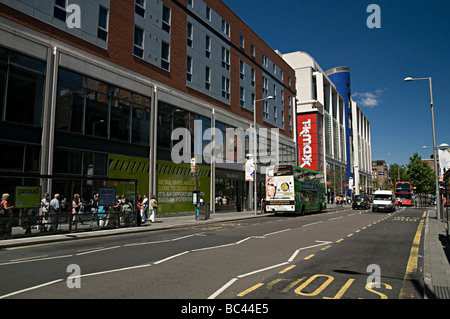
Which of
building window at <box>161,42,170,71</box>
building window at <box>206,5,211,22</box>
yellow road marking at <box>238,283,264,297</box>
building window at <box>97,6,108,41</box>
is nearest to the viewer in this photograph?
yellow road marking at <box>238,283,264,297</box>

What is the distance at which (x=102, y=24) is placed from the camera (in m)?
20.9

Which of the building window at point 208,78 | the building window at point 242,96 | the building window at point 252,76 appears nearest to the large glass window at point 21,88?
the building window at point 208,78

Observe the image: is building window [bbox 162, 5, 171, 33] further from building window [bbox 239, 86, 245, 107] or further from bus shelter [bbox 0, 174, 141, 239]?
bus shelter [bbox 0, 174, 141, 239]

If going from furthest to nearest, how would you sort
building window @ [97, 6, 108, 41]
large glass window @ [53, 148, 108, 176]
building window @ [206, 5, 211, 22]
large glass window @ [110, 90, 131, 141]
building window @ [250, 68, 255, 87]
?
building window @ [250, 68, 255, 87] → building window @ [206, 5, 211, 22] → large glass window @ [110, 90, 131, 141] → building window @ [97, 6, 108, 41] → large glass window @ [53, 148, 108, 176]

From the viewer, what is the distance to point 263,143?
41781 millimetres

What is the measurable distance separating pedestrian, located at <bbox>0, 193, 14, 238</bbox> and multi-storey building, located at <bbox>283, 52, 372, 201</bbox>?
59.2 m

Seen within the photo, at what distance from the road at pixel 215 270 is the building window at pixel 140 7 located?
60.1ft

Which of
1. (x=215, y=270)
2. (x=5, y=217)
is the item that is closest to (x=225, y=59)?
(x=5, y=217)

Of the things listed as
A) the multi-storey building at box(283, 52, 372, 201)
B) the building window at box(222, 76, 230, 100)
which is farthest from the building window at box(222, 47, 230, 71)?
the multi-storey building at box(283, 52, 372, 201)

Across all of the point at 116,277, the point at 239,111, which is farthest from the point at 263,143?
the point at 116,277

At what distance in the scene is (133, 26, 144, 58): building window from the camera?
2334 centimetres

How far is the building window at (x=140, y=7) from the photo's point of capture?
23297 millimetres

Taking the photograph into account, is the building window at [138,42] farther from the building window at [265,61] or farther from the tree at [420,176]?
the tree at [420,176]
